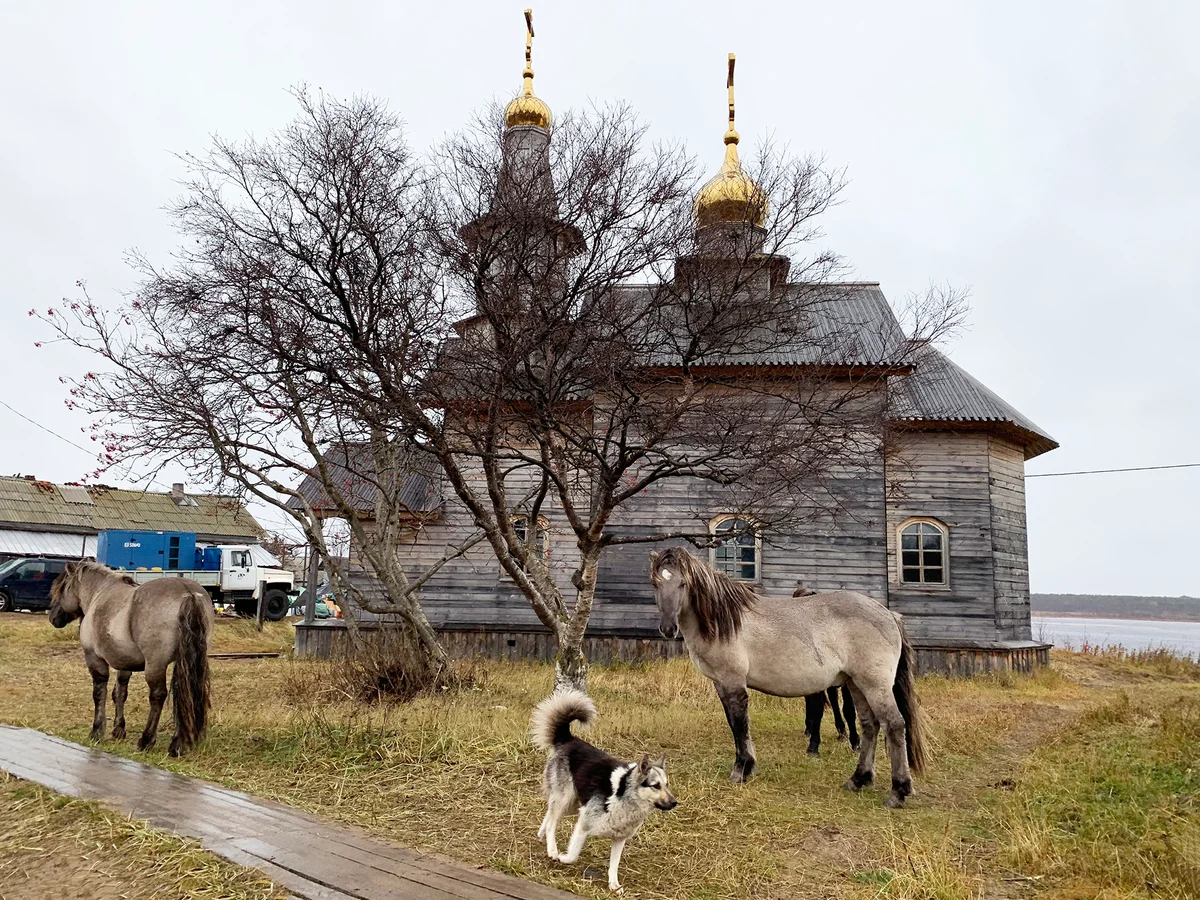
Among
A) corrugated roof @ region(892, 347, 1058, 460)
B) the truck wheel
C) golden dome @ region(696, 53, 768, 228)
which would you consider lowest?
the truck wheel

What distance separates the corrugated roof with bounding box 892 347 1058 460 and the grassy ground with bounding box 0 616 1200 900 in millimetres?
6342

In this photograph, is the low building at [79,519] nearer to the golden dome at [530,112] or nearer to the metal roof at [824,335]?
the golden dome at [530,112]

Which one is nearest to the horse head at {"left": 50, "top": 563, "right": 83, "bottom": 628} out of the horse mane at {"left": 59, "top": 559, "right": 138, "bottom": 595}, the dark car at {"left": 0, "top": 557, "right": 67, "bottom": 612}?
the horse mane at {"left": 59, "top": 559, "right": 138, "bottom": 595}

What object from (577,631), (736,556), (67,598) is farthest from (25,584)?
(577,631)

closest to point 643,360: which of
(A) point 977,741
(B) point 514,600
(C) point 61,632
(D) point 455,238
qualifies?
(D) point 455,238

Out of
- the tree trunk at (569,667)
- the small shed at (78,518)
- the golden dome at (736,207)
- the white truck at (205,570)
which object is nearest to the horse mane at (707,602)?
the tree trunk at (569,667)

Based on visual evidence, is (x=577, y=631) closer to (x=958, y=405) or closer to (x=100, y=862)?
(x=100, y=862)

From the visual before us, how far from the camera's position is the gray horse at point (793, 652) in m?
6.88

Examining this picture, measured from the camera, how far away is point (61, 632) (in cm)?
2020

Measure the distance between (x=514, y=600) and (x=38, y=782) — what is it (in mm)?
11755

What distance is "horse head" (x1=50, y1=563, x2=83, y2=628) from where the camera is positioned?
8852mm

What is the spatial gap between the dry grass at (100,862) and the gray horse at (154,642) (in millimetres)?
1985

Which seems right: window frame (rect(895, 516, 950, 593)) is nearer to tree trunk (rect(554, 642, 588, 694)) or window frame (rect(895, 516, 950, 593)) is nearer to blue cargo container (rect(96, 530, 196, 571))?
tree trunk (rect(554, 642, 588, 694))

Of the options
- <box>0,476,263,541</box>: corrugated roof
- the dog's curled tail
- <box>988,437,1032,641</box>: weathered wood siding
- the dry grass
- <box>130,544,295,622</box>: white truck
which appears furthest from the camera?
<box>0,476,263,541</box>: corrugated roof
